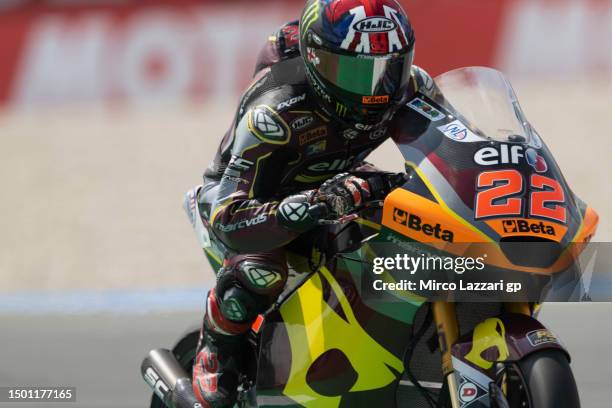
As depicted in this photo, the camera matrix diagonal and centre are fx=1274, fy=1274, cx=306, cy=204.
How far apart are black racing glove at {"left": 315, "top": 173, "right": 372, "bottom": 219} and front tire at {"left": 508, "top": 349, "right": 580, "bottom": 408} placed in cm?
75

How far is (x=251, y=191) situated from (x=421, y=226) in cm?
77

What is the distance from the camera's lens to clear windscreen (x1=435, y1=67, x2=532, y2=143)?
4348mm

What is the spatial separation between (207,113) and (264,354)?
11.3m

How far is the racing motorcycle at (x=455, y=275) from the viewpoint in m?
3.95

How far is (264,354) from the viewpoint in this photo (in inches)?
189


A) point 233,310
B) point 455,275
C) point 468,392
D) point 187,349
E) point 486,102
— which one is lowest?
point 187,349

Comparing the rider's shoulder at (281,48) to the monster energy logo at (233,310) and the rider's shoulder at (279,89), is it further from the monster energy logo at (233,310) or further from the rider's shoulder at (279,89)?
the monster energy logo at (233,310)

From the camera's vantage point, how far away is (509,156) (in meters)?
4.09

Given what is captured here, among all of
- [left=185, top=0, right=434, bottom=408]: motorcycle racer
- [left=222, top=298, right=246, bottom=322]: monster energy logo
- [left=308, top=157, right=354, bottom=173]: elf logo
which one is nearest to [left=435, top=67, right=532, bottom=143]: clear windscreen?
[left=185, top=0, right=434, bottom=408]: motorcycle racer

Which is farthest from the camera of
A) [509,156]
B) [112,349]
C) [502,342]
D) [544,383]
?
[112,349]

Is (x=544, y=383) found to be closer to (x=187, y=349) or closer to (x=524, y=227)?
(x=524, y=227)

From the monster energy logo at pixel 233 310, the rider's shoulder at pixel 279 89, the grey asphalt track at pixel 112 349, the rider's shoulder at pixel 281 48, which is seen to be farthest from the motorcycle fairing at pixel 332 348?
the grey asphalt track at pixel 112 349

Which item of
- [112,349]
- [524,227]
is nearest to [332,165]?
[524,227]

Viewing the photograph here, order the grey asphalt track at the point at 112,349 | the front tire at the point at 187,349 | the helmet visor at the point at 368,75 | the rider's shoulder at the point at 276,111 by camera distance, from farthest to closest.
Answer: the grey asphalt track at the point at 112,349, the front tire at the point at 187,349, the rider's shoulder at the point at 276,111, the helmet visor at the point at 368,75
